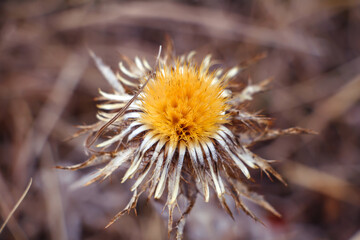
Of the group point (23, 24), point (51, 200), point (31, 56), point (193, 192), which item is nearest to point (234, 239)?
point (193, 192)

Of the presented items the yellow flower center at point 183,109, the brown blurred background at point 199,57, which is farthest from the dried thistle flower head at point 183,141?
the brown blurred background at point 199,57

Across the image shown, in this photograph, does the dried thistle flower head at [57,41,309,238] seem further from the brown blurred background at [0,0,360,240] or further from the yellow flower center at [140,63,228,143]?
the brown blurred background at [0,0,360,240]

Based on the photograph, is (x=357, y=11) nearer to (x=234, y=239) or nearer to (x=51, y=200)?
(x=234, y=239)

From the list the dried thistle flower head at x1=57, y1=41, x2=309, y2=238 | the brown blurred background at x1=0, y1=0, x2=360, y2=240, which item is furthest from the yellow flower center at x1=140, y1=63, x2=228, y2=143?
the brown blurred background at x1=0, y1=0, x2=360, y2=240

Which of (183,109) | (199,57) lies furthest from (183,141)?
(199,57)

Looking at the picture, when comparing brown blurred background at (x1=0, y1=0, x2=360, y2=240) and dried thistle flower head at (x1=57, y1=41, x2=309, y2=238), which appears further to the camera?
brown blurred background at (x1=0, y1=0, x2=360, y2=240)

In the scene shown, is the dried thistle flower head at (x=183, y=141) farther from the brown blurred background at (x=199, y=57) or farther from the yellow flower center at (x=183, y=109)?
the brown blurred background at (x=199, y=57)

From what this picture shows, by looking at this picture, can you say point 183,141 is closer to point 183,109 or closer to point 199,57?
point 183,109
